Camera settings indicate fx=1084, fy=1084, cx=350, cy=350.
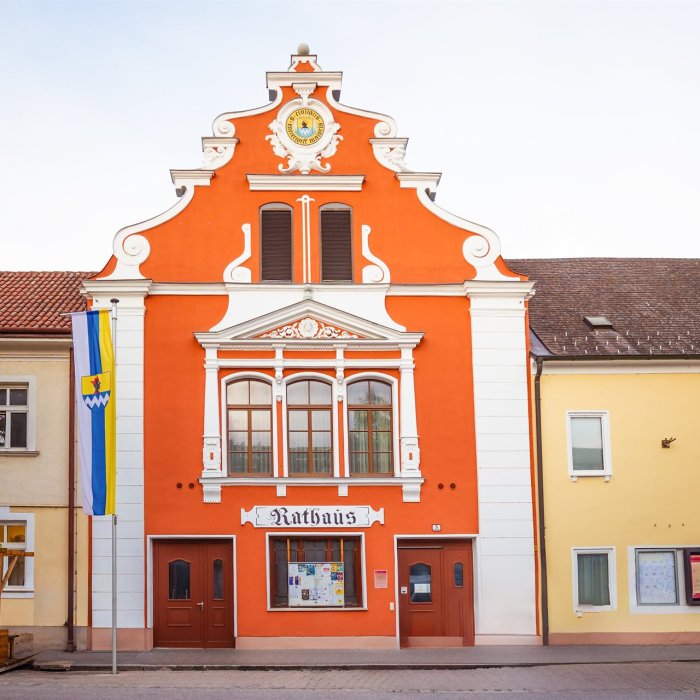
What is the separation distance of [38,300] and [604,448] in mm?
13172

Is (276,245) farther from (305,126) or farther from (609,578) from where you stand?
(609,578)

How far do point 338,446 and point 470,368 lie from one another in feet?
11.0

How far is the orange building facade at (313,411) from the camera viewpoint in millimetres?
22797

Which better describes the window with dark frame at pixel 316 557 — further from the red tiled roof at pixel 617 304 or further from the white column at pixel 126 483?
the red tiled roof at pixel 617 304

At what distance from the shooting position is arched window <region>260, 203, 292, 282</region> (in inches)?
937

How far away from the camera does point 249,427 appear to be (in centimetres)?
2325

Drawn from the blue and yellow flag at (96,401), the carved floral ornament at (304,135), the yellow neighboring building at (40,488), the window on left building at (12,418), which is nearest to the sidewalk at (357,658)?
the yellow neighboring building at (40,488)

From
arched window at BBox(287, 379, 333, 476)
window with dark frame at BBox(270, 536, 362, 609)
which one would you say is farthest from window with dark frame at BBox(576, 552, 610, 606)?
arched window at BBox(287, 379, 333, 476)

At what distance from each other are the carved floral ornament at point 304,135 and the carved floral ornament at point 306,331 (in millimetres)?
3457

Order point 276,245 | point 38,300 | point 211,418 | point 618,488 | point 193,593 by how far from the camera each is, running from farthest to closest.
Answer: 1. point 38,300
2. point 276,245
3. point 618,488
4. point 211,418
5. point 193,593

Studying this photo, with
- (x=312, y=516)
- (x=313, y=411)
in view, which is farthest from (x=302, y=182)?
(x=312, y=516)

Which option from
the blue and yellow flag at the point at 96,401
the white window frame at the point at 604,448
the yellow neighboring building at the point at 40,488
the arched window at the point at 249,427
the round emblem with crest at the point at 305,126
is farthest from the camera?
the round emblem with crest at the point at 305,126

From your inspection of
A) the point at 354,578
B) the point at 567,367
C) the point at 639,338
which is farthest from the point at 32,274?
the point at 639,338

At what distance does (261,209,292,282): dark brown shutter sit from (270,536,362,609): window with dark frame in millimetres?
5700
